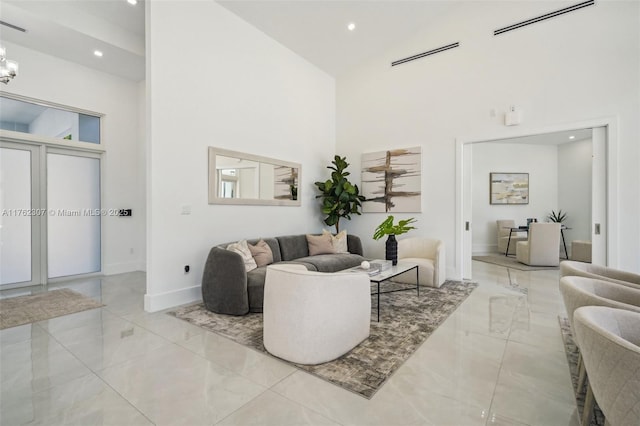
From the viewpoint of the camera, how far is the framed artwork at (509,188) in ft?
27.3

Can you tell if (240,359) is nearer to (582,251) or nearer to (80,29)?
(80,29)

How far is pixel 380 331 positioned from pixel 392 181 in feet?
11.5

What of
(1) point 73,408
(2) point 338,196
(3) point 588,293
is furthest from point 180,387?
(2) point 338,196

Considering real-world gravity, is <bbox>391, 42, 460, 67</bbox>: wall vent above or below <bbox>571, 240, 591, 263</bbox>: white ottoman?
above

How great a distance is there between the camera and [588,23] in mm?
4016

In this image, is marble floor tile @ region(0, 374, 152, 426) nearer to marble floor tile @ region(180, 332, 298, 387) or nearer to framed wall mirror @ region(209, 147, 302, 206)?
marble floor tile @ region(180, 332, 298, 387)

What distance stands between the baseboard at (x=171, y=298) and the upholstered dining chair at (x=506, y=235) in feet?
25.2

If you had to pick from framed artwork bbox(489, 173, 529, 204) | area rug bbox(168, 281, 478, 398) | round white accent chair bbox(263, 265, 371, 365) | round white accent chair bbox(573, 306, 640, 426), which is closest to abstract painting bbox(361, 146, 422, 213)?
area rug bbox(168, 281, 478, 398)

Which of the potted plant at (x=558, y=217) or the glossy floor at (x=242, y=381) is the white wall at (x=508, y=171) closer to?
the potted plant at (x=558, y=217)

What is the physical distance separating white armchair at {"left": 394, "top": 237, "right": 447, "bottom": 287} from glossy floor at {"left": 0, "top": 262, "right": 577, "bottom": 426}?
4.39 feet

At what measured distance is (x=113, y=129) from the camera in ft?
19.2

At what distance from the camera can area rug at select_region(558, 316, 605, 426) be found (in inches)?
67.8

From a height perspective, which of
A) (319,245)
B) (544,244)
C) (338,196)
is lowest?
(544,244)

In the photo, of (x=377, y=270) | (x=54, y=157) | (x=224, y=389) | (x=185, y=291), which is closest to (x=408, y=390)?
(x=224, y=389)
